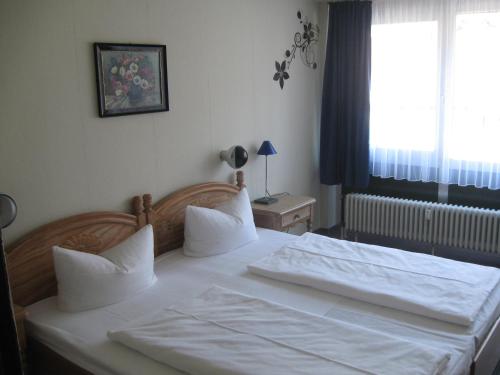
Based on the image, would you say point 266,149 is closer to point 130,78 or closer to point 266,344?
point 130,78

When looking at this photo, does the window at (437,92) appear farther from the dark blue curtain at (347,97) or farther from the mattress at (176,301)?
the mattress at (176,301)

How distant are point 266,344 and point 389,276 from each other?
101cm

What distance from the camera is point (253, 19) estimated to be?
4.00 metres

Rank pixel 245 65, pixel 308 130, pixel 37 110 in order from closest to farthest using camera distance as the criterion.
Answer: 1. pixel 37 110
2. pixel 245 65
3. pixel 308 130

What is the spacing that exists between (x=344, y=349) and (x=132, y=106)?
191 cm

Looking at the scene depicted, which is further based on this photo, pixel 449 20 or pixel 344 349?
pixel 449 20

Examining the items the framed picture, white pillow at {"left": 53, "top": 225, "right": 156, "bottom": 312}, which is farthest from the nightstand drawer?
white pillow at {"left": 53, "top": 225, "right": 156, "bottom": 312}

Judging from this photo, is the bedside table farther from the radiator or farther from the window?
the window

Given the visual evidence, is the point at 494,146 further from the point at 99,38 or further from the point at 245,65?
the point at 99,38

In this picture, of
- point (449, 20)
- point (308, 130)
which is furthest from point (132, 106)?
point (449, 20)

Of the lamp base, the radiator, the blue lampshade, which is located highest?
the blue lampshade

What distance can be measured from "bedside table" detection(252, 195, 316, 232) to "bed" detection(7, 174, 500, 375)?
54 cm

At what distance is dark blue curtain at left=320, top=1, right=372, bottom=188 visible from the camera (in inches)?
182

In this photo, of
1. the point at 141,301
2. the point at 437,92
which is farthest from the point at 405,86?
the point at 141,301
